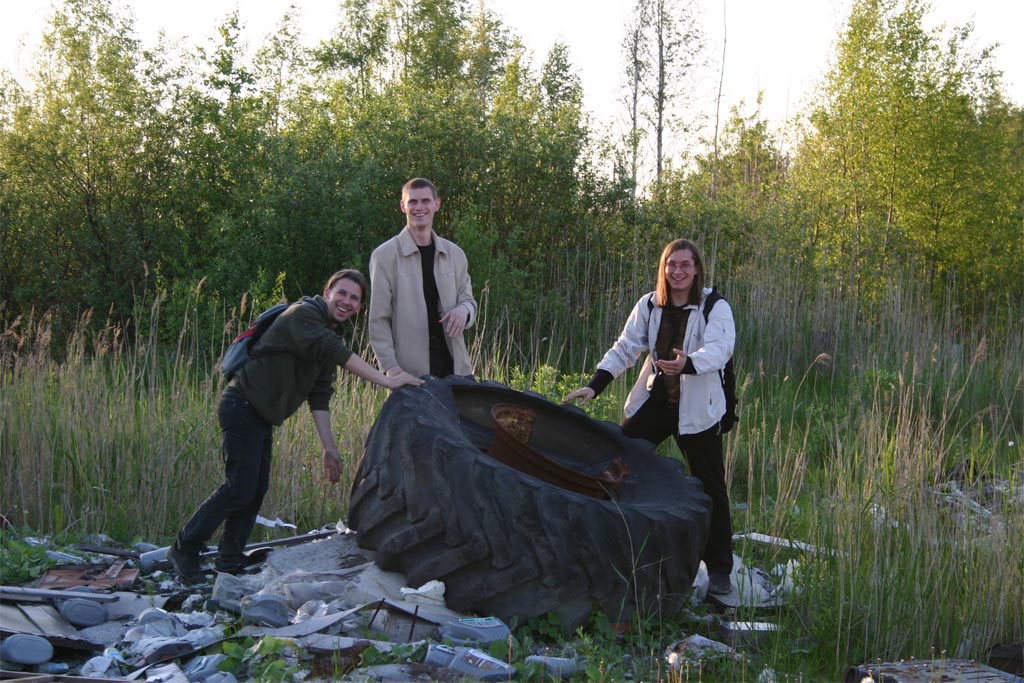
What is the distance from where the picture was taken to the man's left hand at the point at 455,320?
535cm

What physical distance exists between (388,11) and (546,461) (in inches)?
1195

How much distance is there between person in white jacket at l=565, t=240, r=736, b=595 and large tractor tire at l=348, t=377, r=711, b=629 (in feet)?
1.30

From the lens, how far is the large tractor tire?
436 cm

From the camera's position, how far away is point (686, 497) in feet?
16.1

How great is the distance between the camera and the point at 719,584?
515 centimetres

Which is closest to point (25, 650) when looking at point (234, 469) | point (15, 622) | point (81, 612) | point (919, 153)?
point (15, 622)

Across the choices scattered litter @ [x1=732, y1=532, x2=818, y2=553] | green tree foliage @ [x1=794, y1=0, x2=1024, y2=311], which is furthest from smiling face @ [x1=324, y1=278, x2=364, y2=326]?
green tree foliage @ [x1=794, y1=0, x2=1024, y2=311]

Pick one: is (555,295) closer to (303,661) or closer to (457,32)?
(303,661)

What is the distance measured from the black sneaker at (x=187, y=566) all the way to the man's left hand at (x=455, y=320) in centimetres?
167

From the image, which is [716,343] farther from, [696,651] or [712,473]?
[696,651]

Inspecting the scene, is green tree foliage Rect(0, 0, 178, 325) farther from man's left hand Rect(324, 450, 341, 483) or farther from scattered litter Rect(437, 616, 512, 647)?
scattered litter Rect(437, 616, 512, 647)

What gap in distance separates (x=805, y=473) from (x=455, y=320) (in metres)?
3.41

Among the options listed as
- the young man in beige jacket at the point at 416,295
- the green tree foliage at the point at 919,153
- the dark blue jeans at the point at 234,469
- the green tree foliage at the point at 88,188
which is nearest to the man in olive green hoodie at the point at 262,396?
the dark blue jeans at the point at 234,469

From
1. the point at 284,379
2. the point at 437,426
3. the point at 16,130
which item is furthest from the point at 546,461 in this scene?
the point at 16,130
